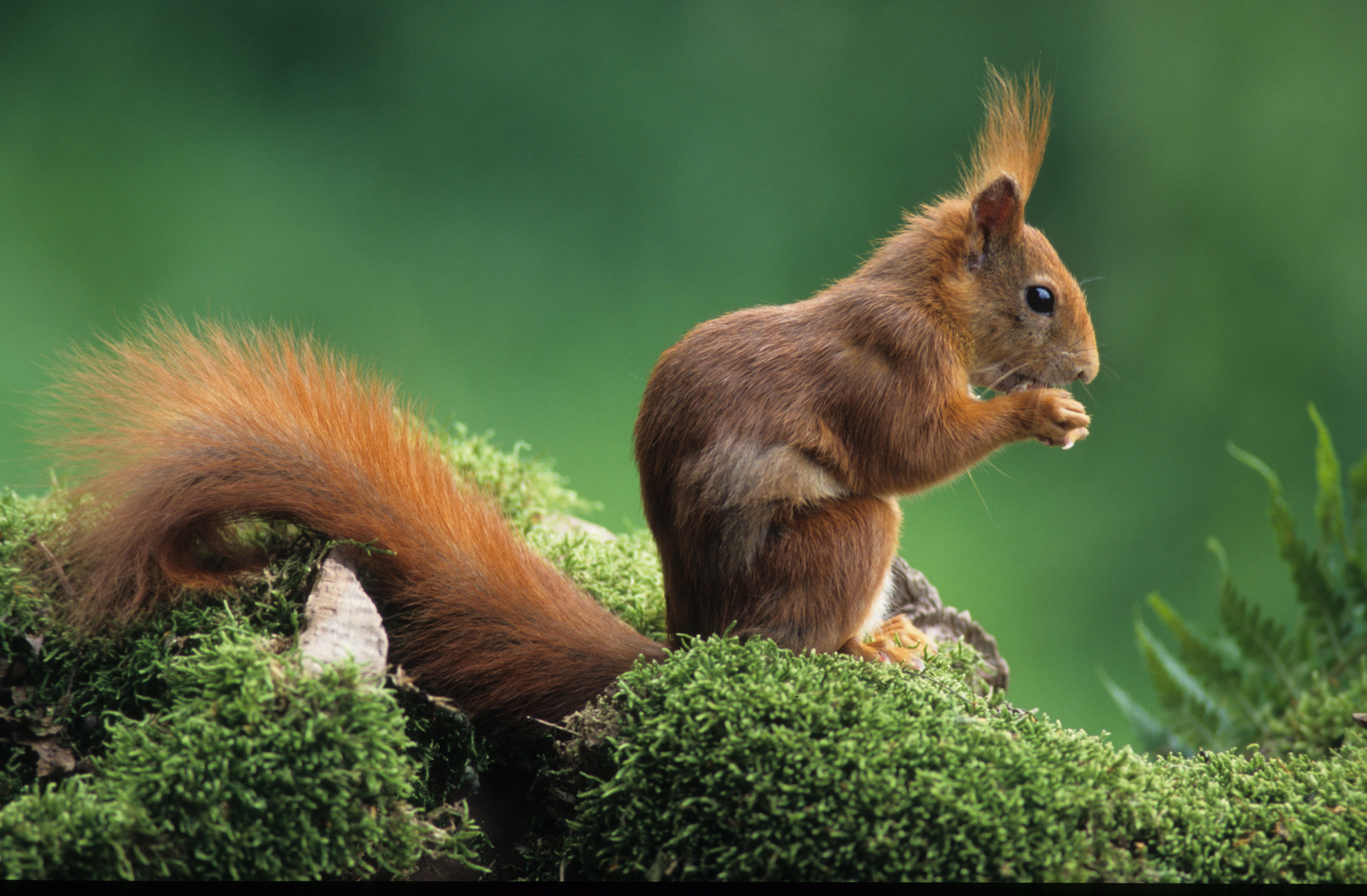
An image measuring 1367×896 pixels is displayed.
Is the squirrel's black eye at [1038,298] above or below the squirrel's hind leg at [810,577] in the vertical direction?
above

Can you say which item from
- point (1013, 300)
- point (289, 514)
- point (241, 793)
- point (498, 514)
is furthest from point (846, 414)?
point (241, 793)

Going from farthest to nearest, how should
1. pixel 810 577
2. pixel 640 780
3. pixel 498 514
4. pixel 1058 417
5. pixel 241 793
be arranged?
pixel 498 514, pixel 1058 417, pixel 810 577, pixel 640 780, pixel 241 793

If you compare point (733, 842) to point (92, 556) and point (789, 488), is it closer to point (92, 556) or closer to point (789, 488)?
point (789, 488)

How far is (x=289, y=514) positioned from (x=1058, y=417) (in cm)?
145

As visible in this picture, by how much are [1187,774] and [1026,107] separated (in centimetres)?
138

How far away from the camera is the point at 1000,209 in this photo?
6.50 feet

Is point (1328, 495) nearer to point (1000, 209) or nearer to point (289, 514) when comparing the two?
point (1000, 209)

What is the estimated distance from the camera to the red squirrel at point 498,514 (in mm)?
1763

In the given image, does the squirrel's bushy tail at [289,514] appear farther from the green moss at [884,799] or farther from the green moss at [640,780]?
the green moss at [884,799]

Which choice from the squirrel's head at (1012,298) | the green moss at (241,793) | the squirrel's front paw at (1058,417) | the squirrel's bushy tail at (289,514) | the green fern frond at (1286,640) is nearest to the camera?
the green moss at (241,793)

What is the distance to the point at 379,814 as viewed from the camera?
143cm

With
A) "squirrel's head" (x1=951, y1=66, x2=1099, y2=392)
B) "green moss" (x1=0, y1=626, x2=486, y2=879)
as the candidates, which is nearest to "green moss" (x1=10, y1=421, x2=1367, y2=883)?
"green moss" (x1=0, y1=626, x2=486, y2=879)

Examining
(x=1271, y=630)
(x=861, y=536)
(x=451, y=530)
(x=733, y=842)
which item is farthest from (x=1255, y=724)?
(x=451, y=530)

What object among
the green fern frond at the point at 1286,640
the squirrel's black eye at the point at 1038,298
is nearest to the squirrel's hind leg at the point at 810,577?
the squirrel's black eye at the point at 1038,298
